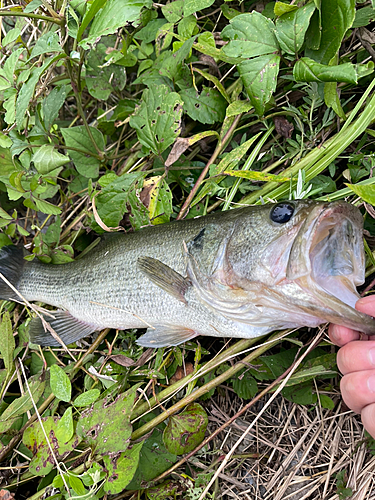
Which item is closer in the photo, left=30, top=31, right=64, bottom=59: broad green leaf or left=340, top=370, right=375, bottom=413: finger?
left=340, top=370, right=375, bottom=413: finger

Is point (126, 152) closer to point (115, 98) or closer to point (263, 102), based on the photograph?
point (115, 98)

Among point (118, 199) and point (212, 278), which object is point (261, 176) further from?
point (118, 199)

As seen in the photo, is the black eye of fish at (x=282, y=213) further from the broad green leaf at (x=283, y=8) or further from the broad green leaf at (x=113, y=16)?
the broad green leaf at (x=113, y=16)

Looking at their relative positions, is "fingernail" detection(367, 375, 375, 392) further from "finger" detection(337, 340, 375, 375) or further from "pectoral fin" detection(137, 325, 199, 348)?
"pectoral fin" detection(137, 325, 199, 348)

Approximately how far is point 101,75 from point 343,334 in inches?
103

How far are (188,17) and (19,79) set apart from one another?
1.27m

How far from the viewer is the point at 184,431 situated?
2324 millimetres

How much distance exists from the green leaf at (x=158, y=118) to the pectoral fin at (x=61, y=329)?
1.42 meters

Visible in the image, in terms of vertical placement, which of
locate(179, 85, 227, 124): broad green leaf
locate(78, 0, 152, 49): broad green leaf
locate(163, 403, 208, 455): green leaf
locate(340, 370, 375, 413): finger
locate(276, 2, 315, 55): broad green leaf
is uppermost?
locate(78, 0, 152, 49): broad green leaf

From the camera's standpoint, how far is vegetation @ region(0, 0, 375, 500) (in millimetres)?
2227

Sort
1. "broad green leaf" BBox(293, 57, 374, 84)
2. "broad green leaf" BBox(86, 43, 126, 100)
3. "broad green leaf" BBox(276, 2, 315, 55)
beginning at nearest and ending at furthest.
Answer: "broad green leaf" BBox(293, 57, 374, 84)
"broad green leaf" BBox(276, 2, 315, 55)
"broad green leaf" BBox(86, 43, 126, 100)

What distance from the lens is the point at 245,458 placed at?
2582mm

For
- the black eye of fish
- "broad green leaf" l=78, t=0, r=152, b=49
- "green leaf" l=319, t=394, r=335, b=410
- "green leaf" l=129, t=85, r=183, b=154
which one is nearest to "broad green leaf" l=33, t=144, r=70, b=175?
"green leaf" l=129, t=85, r=183, b=154

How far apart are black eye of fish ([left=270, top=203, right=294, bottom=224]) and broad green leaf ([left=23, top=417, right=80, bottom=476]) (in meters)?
1.83
